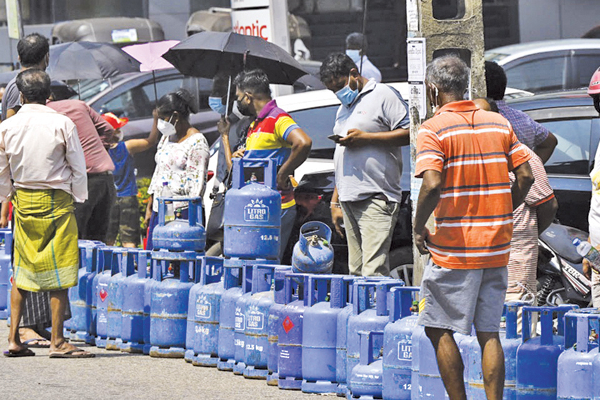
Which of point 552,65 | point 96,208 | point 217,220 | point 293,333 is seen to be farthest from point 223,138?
point 552,65

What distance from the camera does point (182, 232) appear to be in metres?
8.38

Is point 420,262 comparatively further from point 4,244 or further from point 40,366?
point 4,244

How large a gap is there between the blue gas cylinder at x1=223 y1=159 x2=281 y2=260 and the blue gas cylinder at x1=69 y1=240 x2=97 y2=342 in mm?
1482

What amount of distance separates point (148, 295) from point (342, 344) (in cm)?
197

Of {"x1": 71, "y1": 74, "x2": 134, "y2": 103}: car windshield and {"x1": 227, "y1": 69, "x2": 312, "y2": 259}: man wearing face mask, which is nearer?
{"x1": 227, "y1": 69, "x2": 312, "y2": 259}: man wearing face mask

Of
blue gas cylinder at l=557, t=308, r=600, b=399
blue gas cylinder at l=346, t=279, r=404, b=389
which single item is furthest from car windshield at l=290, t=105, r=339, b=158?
blue gas cylinder at l=557, t=308, r=600, b=399

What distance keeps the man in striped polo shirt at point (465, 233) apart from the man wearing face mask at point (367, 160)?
230 centimetres

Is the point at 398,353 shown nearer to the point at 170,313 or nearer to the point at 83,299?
the point at 170,313

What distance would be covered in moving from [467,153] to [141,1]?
20.5 metres

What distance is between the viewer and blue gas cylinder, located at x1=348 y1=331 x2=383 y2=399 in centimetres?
671

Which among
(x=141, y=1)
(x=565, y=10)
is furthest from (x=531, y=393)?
(x=141, y=1)

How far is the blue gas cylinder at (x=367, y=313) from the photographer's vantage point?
678cm

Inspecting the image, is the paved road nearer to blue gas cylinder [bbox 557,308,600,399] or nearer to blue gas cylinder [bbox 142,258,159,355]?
blue gas cylinder [bbox 142,258,159,355]

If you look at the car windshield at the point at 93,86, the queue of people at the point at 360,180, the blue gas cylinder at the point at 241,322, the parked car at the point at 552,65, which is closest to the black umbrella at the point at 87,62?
the car windshield at the point at 93,86
